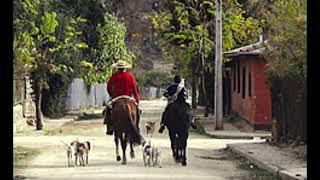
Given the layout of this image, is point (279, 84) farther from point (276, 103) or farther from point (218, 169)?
point (218, 169)

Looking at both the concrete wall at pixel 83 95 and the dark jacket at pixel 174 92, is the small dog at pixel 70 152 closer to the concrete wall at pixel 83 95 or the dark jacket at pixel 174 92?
the dark jacket at pixel 174 92

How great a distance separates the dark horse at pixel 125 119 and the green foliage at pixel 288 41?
13.5ft

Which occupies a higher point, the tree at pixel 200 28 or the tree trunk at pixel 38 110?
the tree at pixel 200 28

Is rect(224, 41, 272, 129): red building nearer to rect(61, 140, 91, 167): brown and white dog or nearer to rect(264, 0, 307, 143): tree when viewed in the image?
rect(264, 0, 307, 143): tree

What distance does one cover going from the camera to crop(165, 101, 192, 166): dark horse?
56.6ft

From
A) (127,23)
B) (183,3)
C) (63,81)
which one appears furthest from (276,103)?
(127,23)

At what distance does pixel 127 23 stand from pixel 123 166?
178 feet

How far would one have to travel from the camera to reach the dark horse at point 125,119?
17.4 meters

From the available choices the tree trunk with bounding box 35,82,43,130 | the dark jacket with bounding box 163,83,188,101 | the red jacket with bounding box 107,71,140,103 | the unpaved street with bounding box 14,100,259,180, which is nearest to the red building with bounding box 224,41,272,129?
the unpaved street with bounding box 14,100,259,180

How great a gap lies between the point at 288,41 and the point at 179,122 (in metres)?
3.56

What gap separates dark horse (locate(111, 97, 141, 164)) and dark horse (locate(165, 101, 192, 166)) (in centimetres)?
78

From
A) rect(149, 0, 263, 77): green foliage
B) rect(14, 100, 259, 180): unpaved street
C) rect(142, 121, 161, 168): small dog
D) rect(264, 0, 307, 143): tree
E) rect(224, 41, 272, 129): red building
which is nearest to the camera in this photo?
rect(14, 100, 259, 180): unpaved street

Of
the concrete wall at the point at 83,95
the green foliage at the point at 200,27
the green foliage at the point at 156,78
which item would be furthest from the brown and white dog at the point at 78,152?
the green foliage at the point at 156,78

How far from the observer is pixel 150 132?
27156 mm
